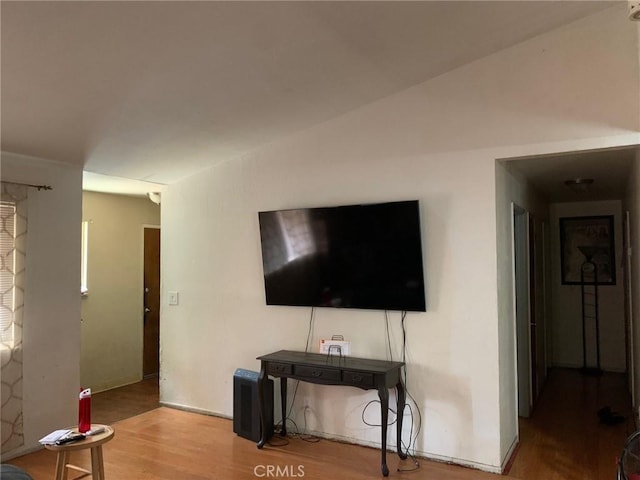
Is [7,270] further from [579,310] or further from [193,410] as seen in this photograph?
[579,310]

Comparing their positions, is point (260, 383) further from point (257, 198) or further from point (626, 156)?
point (626, 156)

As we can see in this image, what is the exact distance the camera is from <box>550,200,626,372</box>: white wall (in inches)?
241

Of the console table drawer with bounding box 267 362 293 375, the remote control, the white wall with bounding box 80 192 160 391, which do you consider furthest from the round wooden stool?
the white wall with bounding box 80 192 160 391

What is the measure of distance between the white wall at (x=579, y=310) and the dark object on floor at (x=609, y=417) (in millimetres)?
→ 2234

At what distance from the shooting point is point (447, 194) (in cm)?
336

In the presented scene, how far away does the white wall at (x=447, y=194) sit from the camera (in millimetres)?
2969

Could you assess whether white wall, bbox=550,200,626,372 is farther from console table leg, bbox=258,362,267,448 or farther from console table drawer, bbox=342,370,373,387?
console table leg, bbox=258,362,267,448

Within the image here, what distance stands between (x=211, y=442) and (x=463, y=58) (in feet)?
11.3

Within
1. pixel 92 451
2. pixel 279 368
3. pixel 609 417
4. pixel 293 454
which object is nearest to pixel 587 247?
pixel 609 417

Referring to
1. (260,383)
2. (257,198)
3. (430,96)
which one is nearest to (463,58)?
(430,96)

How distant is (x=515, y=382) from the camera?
373 cm

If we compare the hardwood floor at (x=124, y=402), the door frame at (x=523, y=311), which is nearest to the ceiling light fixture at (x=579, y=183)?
the door frame at (x=523, y=311)

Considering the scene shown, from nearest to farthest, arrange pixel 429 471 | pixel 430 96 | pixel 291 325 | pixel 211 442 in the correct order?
pixel 429 471 < pixel 430 96 < pixel 211 442 < pixel 291 325

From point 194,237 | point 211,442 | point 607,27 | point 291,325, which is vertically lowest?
point 211,442
